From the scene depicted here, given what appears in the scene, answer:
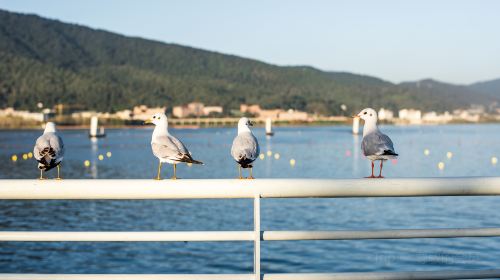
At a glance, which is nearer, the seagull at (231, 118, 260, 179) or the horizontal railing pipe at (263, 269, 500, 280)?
the horizontal railing pipe at (263, 269, 500, 280)

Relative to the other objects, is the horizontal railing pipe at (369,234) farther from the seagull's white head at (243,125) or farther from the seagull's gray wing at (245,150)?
the seagull's white head at (243,125)

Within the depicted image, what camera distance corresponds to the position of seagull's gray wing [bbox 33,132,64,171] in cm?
504

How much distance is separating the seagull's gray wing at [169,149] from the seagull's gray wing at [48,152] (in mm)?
808

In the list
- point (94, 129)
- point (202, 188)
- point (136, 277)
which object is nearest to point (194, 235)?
point (202, 188)

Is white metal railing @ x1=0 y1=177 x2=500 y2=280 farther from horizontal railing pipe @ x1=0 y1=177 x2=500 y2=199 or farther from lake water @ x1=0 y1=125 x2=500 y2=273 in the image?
lake water @ x1=0 y1=125 x2=500 y2=273

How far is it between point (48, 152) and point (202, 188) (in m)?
2.44

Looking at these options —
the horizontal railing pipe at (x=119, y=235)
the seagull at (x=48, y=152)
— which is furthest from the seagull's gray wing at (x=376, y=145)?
the seagull at (x=48, y=152)

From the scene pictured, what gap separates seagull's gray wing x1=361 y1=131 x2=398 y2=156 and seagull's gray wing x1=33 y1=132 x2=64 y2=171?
2.39 meters

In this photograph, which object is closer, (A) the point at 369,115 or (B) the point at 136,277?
(B) the point at 136,277

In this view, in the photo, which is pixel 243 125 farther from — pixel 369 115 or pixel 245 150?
pixel 369 115

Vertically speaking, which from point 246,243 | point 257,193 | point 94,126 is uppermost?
point 257,193

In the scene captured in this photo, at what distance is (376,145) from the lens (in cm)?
495

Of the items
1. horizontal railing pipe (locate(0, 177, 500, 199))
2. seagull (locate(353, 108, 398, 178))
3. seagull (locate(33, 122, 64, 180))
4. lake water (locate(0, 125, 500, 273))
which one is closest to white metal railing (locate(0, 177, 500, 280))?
horizontal railing pipe (locate(0, 177, 500, 199))

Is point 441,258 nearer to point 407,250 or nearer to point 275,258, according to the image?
point 407,250
